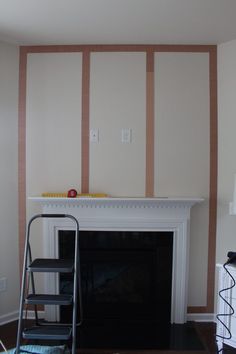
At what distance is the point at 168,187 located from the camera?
9.03 ft

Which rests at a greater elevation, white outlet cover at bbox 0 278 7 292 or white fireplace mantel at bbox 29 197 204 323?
white fireplace mantel at bbox 29 197 204 323

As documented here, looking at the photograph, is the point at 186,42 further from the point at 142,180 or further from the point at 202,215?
the point at 202,215

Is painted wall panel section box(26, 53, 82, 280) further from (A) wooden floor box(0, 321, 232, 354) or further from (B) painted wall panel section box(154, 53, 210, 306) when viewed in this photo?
(A) wooden floor box(0, 321, 232, 354)

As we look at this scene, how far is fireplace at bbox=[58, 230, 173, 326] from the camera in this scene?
275 cm

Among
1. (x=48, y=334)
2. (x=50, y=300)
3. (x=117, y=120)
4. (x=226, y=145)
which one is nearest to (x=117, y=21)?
(x=117, y=120)

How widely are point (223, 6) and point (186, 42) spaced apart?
60cm

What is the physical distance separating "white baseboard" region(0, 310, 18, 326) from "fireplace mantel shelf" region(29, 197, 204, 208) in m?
1.03

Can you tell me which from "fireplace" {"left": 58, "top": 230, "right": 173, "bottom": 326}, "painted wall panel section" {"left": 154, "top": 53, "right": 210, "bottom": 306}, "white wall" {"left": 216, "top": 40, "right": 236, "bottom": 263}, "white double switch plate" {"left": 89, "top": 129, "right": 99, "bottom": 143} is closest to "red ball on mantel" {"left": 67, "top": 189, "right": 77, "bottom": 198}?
"fireplace" {"left": 58, "top": 230, "right": 173, "bottom": 326}

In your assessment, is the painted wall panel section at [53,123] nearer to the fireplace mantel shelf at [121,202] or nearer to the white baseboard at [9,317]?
the fireplace mantel shelf at [121,202]

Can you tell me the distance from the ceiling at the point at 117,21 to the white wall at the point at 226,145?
0.61 ft

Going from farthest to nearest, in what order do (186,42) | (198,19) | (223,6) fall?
1. (186,42)
2. (198,19)
3. (223,6)

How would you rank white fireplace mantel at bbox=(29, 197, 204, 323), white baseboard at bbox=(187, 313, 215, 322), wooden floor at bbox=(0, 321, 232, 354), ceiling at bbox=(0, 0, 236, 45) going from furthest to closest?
white baseboard at bbox=(187, 313, 215, 322), white fireplace mantel at bbox=(29, 197, 204, 323), wooden floor at bbox=(0, 321, 232, 354), ceiling at bbox=(0, 0, 236, 45)

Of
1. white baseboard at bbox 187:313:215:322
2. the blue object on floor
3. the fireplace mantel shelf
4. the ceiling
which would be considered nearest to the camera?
the ceiling

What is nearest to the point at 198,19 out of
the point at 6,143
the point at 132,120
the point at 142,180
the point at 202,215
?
the point at 132,120
